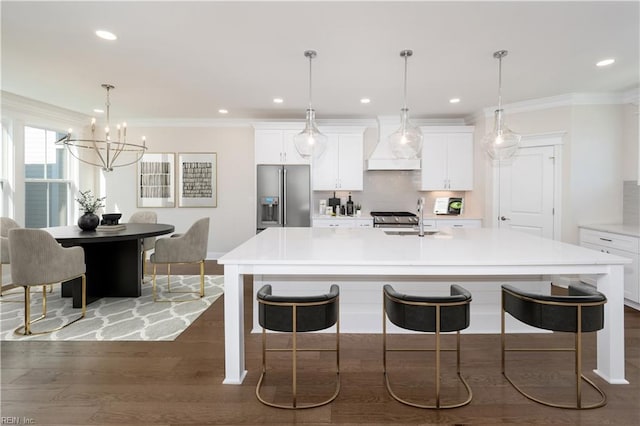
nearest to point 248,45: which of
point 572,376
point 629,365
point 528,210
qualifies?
point 572,376

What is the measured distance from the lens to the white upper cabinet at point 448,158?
582cm

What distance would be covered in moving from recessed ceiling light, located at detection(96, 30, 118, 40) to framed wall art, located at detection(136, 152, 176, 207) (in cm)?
345

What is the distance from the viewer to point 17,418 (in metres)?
1.99

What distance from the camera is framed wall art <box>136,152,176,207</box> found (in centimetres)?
632

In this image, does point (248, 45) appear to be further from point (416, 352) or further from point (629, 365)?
point (629, 365)

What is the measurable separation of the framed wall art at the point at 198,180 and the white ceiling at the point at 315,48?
139cm

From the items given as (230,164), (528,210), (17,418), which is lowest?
(17,418)

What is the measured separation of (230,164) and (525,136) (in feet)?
15.6

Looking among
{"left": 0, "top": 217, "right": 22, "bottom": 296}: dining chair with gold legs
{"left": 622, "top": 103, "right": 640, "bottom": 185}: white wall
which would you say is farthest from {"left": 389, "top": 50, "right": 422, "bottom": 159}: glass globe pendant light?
{"left": 0, "top": 217, "right": 22, "bottom": 296}: dining chair with gold legs

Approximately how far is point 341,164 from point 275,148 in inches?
44.1

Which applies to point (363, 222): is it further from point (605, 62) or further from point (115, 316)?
point (115, 316)

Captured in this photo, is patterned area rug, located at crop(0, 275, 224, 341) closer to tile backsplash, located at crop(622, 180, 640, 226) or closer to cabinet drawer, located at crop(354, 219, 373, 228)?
cabinet drawer, located at crop(354, 219, 373, 228)

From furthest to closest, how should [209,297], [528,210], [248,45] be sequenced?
[528,210] → [209,297] → [248,45]

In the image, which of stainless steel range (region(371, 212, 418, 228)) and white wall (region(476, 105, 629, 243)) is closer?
white wall (region(476, 105, 629, 243))
